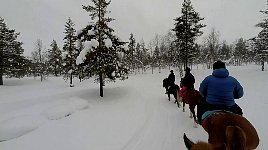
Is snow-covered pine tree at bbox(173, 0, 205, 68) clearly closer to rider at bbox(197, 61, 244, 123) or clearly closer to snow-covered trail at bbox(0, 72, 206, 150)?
snow-covered trail at bbox(0, 72, 206, 150)

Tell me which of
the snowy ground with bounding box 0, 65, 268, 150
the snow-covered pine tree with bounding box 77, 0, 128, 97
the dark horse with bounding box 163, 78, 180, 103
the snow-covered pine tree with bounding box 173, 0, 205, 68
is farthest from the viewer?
the snow-covered pine tree with bounding box 173, 0, 205, 68

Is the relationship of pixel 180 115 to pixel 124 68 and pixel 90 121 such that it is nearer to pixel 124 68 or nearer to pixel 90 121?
pixel 90 121

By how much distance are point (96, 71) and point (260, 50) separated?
3121 centimetres

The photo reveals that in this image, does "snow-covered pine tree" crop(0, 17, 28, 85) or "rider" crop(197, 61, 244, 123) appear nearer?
"rider" crop(197, 61, 244, 123)

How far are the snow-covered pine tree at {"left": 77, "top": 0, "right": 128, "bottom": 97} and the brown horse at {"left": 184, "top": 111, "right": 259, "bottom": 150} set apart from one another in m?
13.1

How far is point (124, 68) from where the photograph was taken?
17.7 m

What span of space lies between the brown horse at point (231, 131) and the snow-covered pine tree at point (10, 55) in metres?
38.4

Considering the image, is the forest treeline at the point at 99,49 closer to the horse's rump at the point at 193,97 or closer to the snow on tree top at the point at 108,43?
the snow on tree top at the point at 108,43

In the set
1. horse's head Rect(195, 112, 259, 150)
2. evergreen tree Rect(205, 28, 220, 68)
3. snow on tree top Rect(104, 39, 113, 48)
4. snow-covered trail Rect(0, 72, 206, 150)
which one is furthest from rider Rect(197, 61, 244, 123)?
evergreen tree Rect(205, 28, 220, 68)

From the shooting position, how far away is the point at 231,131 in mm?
3449

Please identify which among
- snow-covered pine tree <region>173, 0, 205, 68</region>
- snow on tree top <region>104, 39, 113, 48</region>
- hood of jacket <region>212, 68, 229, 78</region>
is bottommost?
hood of jacket <region>212, 68, 229, 78</region>

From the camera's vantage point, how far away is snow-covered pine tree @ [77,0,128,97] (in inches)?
660

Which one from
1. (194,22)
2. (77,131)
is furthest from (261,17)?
(77,131)

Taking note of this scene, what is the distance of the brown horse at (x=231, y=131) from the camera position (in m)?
3.32
